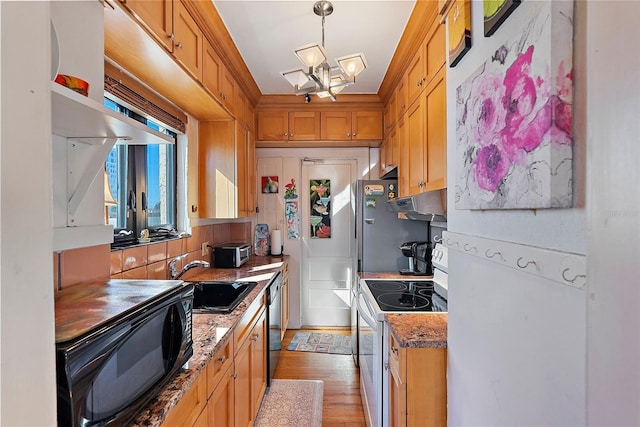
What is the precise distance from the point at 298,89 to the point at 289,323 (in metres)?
2.69

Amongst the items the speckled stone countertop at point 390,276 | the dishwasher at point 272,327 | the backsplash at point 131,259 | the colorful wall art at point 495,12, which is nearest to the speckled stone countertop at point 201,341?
the dishwasher at point 272,327

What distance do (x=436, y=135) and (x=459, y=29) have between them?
0.68 meters

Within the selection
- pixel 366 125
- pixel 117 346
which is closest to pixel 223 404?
pixel 117 346

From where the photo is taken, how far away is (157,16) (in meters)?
1.32

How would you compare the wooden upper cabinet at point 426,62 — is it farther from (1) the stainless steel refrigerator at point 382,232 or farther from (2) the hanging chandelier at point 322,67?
(1) the stainless steel refrigerator at point 382,232

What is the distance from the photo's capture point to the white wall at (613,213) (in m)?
0.47

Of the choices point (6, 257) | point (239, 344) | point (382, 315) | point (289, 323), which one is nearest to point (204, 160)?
point (239, 344)

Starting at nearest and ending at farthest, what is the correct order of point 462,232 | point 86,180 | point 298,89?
point 86,180 → point 462,232 → point 298,89

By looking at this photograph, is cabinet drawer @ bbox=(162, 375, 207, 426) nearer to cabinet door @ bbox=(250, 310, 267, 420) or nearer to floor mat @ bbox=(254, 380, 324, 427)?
cabinet door @ bbox=(250, 310, 267, 420)

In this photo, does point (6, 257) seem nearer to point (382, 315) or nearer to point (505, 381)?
point (505, 381)

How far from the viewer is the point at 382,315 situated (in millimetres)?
1552

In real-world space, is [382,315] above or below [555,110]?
below

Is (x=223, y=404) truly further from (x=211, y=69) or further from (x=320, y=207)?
(x=320, y=207)

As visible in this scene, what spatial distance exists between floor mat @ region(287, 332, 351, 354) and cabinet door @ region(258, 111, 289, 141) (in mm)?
2176
